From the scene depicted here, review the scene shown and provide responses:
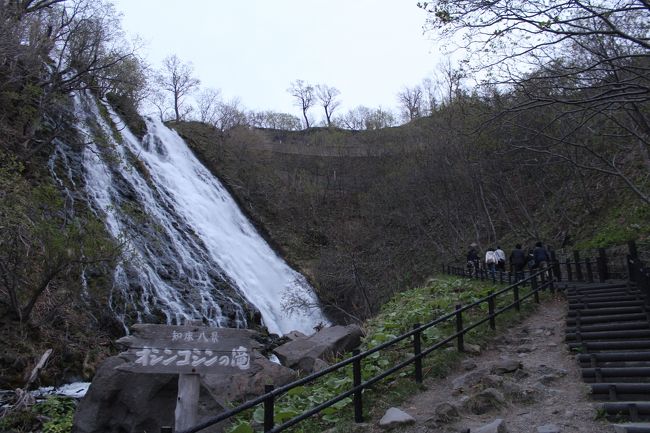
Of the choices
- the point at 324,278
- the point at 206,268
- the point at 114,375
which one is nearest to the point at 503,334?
the point at 114,375

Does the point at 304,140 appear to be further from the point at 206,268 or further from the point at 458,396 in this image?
the point at 458,396

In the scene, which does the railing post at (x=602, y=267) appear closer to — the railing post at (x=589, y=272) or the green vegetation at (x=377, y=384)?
the railing post at (x=589, y=272)

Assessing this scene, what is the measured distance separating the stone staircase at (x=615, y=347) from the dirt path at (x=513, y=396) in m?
0.21

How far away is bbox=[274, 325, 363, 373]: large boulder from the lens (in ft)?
36.5

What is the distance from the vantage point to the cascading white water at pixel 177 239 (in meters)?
18.5

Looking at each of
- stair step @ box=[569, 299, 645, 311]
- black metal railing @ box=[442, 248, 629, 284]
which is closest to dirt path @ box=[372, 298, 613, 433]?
stair step @ box=[569, 299, 645, 311]

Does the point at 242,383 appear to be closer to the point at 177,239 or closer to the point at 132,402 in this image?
the point at 132,402

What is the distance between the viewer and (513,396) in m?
6.16

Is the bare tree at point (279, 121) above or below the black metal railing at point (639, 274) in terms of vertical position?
above

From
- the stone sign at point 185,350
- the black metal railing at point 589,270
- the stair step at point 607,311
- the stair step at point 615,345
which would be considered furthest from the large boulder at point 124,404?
the black metal railing at point 589,270

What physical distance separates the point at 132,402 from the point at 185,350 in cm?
379

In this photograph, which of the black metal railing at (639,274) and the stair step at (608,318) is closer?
the stair step at (608,318)

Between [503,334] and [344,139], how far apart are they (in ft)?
136

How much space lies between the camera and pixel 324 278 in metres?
29.0
